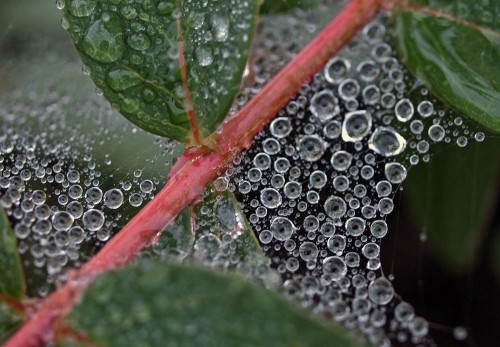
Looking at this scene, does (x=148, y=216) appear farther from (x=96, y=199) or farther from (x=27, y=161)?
(x=27, y=161)

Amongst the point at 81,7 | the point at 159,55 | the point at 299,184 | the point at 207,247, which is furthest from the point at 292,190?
the point at 81,7

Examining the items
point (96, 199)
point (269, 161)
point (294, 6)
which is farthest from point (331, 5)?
point (96, 199)

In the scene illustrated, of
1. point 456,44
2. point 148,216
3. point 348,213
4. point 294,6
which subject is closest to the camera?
point 148,216

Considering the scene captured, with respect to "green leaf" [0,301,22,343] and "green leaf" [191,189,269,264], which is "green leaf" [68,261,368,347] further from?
"green leaf" [191,189,269,264]

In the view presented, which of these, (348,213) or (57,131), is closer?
(348,213)

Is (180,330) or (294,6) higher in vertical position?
(294,6)
